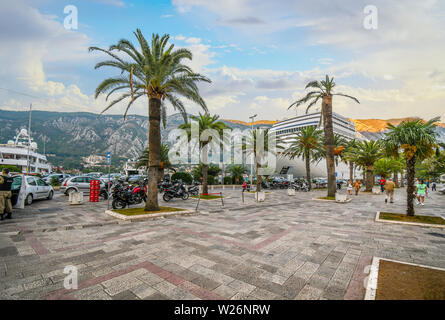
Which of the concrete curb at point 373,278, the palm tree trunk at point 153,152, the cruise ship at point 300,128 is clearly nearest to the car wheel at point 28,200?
the palm tree trunk at point 153,152

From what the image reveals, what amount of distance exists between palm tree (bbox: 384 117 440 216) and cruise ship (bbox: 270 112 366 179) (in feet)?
105

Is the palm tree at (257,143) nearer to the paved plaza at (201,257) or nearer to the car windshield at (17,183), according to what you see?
the paved plaza at (201,257)

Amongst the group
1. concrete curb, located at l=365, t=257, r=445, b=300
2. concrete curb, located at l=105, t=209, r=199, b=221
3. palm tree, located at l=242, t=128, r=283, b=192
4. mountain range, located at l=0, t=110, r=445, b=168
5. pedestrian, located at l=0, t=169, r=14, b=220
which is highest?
mountain range, located at l=0, t=110, r=445, b=168

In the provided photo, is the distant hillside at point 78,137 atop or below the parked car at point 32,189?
atop

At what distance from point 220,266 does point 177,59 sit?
1012cm

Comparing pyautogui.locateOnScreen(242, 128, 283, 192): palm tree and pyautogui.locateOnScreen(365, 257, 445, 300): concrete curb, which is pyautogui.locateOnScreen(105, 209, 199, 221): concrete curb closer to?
pyautogui.locateOnScreen(365, 257, 445, 300): concrete curb

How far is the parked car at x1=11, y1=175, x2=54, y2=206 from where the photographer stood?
10249mm

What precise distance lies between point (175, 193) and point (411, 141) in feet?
43.7

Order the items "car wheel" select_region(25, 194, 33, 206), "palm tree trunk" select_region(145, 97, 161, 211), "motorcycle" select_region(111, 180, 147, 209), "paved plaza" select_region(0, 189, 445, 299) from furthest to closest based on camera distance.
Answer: "car wheel" select_region(25, 194, 33, 206) → "motorcycle" select_region(111, 180, 147, 209) → "palm tree trunk" select_region(145, 97, 161, 211) → "paved plaza" select_region(0, 189, 445, 299)

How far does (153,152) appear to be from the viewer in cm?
1007

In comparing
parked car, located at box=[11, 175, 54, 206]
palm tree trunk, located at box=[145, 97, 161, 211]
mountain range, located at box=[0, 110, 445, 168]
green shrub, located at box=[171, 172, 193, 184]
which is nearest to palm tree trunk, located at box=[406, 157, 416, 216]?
palm tree trunk, located at box=[145, 97, 161, 211]

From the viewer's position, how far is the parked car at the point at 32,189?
1025cm

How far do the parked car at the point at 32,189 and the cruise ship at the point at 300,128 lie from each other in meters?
37.3
